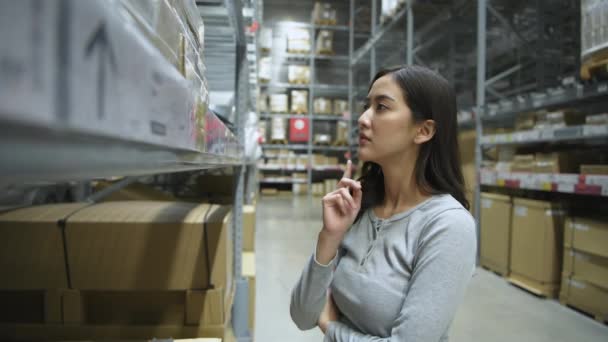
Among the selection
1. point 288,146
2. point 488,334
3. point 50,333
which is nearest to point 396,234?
point 50,333

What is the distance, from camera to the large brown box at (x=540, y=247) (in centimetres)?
278

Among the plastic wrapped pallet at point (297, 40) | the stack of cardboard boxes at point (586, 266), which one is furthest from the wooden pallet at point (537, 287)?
the plastic wrapped pallet at point (297, 40)

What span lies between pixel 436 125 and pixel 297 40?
8846mm

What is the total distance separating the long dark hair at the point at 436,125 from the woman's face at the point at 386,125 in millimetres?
22

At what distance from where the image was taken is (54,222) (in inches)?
42.3

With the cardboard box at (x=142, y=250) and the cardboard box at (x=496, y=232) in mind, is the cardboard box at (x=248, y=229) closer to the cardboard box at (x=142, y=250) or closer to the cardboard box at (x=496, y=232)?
the cardboard box at (x=142, y=250)

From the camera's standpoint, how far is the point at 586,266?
247 centimetres

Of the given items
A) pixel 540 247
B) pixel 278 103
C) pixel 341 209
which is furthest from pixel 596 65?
pixel 278 103

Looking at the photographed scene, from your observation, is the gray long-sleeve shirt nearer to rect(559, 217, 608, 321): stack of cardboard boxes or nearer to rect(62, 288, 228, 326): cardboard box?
rect(62, 288, 228, 326): cardboard box

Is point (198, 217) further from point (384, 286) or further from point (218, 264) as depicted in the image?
point (384, 286)

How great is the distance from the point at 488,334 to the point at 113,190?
2.19m

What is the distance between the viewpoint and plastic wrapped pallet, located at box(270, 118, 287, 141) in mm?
9188

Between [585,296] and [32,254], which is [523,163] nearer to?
[585,296]

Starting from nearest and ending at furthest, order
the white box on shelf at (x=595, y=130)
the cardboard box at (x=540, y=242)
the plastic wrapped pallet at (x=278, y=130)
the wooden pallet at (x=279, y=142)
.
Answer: the white box on shelf at (x=595, y=130), the cardboard box at (x=540, y=242), the plastic wrapped pallet at (x=278, y=130), the wooden pallet at (x=279, y=142)
